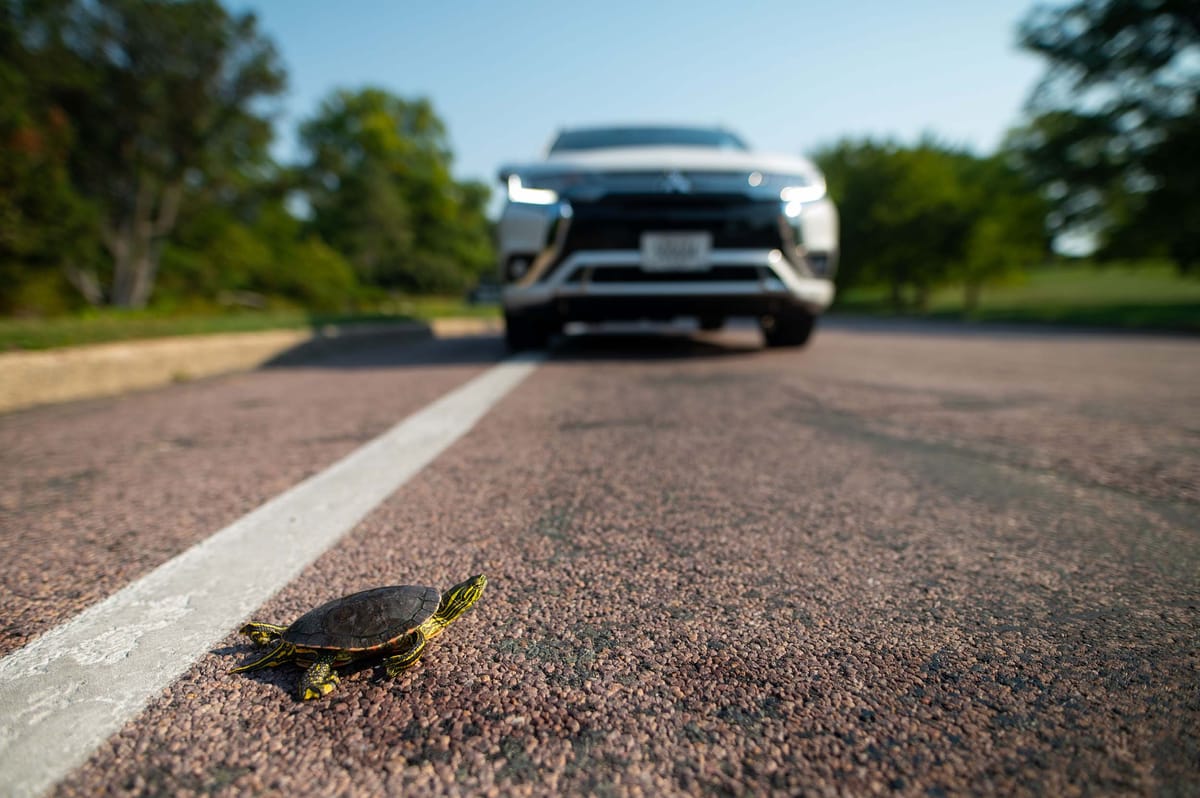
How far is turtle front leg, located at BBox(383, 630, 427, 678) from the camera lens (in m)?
1.10

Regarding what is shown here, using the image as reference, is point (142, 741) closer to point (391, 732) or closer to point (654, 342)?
point (391, 732)

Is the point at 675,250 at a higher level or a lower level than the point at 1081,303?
higher

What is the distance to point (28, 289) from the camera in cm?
1641

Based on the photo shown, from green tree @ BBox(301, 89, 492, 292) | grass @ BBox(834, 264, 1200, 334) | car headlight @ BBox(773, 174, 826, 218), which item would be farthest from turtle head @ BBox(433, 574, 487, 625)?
green tree @ BBox(301, 89, 492, 292)

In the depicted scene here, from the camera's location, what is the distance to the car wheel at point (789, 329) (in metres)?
5.99

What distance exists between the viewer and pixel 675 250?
4934 mm

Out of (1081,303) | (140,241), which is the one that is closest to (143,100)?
(140,241)

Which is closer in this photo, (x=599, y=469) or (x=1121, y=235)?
(x=599, y=469)

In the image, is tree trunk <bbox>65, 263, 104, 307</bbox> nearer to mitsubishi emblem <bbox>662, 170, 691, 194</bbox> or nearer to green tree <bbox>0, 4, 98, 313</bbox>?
green tree <bbox>0, 4, 98, 313</bbox>

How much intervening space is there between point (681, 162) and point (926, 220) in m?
35.5

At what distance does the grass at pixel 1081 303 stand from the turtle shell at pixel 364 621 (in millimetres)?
16356

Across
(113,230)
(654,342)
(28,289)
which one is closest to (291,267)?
(113,230)

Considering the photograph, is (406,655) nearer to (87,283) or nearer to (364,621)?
(364,621)

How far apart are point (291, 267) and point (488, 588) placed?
2959 cm
